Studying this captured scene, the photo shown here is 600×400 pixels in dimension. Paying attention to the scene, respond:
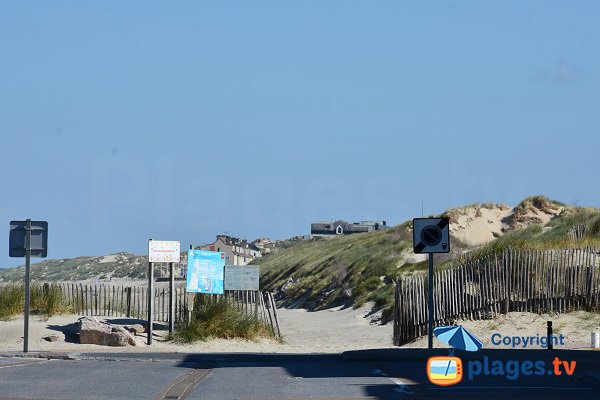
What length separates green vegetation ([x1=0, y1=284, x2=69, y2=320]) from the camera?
99.1ft

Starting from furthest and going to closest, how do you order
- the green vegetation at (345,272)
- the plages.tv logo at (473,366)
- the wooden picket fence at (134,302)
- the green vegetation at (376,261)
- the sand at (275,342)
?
the green vegetation at (345,272) < the green vegetation at (376,261) < the wooden picket fence at (134,302) < the sand at (275,342) < the plages.tv logo at (473,366)

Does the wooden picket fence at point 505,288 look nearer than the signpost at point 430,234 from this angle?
No

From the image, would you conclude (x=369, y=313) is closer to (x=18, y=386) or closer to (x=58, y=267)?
(x=18, y=386)

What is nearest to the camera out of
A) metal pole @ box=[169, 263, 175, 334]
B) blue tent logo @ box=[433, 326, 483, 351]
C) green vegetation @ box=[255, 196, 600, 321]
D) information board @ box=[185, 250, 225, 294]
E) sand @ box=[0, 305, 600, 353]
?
blue tent logo @ box=[433, 326, 483, 351]

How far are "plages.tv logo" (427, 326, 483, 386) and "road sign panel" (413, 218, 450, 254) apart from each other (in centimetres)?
154

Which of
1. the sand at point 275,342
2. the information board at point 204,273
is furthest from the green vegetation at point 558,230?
the information board at point 204,273

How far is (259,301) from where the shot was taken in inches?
1164

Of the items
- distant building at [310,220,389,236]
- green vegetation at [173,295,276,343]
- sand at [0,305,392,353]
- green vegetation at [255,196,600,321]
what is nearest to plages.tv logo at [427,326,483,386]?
sand at [0,305,392,353]

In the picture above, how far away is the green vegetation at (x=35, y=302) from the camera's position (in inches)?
1190

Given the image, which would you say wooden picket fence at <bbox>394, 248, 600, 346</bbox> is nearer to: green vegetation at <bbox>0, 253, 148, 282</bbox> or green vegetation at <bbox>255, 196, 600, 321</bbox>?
green vegetation at <bbox>255, 196, 600, 321</bbox>

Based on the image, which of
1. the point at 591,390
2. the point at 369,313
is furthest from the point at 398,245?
the point at 591,390

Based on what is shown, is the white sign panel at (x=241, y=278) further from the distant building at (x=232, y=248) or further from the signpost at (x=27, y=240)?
the distant building at (x=232, y=248)

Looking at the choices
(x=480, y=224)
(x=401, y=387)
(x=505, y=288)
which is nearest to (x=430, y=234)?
(x=401, y=387)

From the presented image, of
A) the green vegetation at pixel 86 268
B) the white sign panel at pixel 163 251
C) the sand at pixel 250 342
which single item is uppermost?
the green vegetation at pixel 86 268
